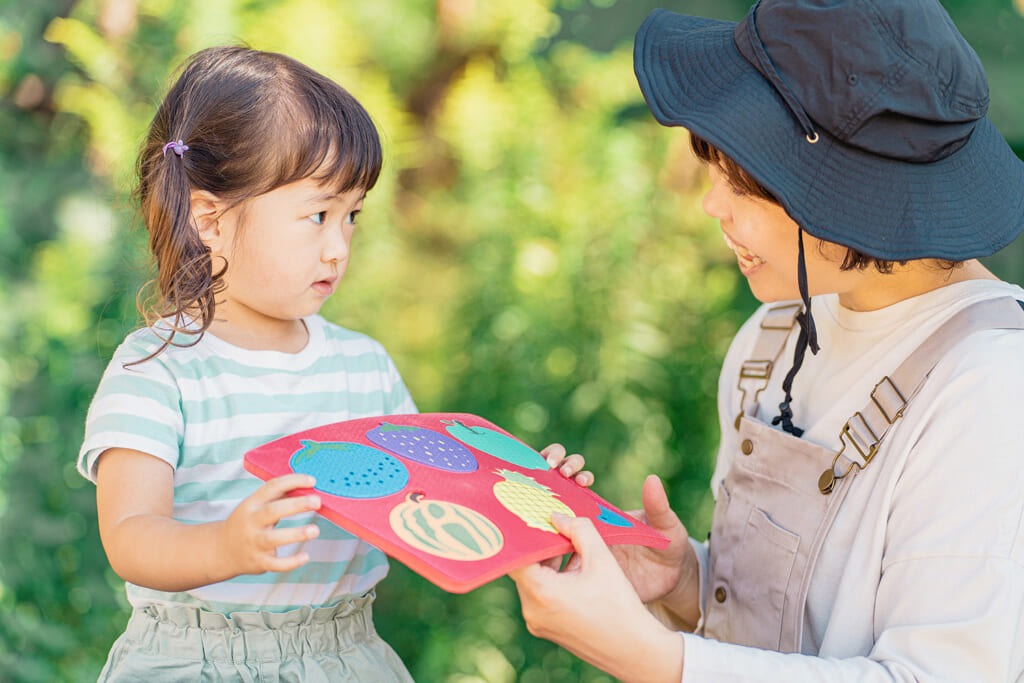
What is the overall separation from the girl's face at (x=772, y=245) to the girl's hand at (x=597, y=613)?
515mm

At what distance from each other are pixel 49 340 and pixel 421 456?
183cm

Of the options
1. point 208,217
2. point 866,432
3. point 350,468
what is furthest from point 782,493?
point 208,217

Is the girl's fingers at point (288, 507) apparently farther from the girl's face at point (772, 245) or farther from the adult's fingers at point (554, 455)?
the girl's face at point (772, 245)

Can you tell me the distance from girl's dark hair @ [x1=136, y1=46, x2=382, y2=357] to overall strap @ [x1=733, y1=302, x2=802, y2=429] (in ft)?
2.69

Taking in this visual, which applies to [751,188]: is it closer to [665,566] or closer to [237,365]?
[665,566]

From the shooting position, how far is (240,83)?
144cm

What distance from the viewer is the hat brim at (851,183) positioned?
45.6 inches

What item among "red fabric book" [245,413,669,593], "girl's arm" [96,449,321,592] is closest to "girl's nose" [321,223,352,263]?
"red fabric book" [245,413,669,593]

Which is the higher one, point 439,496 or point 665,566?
point 439,496

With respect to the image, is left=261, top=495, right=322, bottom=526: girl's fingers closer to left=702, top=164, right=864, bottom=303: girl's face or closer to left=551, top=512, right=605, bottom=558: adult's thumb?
left=551, top=512, right=605, bottom=558: adult's thumb

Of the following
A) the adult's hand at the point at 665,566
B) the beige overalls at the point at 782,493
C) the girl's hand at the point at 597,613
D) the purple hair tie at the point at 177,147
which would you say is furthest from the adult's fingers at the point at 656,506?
the purple hair tie at the point at 177,147

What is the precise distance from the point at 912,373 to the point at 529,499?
24.6 inches

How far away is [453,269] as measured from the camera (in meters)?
2.56

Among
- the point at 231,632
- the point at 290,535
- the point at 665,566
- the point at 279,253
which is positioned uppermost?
the point at 279,253
